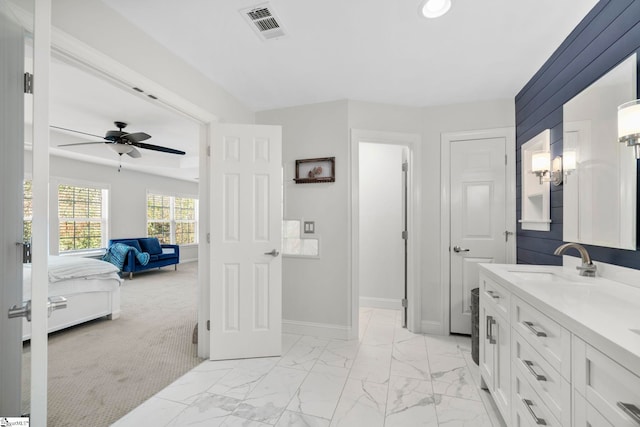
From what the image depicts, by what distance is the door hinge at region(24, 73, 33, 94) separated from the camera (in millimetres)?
1162

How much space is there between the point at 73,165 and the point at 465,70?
681 cm

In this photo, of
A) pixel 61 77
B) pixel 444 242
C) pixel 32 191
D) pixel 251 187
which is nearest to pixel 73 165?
pixel 61 77

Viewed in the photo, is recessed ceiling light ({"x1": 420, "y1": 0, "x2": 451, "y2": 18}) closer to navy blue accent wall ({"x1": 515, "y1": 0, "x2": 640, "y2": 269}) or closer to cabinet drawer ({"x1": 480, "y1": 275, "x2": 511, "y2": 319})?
navy blue accent wall ({"x1": 515, "y1": 0, "x2": 640, "y2": 269})

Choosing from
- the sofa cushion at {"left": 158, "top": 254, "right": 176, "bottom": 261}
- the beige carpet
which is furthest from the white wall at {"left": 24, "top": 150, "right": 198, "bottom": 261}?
the beige carpet

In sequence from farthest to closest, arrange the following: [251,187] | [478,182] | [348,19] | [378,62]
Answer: [478,182] → [251,187] → [378,62] → [348,19]

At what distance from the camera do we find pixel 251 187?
8.67 ft

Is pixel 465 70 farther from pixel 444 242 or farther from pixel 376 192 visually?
pixel 376 192

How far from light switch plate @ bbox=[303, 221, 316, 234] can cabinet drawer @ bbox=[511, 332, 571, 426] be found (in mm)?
1990

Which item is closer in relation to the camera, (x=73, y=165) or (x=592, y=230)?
(x=592, y=230)

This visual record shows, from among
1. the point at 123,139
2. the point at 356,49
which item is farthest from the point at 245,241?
the point at 123,139

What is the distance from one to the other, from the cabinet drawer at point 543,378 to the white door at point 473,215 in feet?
5.38

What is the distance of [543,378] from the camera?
1.22 m

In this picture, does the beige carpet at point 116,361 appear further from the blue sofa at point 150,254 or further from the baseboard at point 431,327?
the baseboard at point 431,327

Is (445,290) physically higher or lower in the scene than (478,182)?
lower
